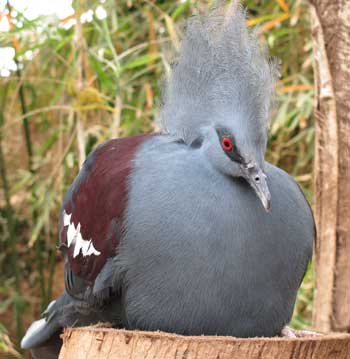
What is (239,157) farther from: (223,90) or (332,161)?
(332,161)

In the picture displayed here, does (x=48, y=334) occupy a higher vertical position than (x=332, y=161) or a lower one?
lower

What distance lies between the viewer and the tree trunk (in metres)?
2.20

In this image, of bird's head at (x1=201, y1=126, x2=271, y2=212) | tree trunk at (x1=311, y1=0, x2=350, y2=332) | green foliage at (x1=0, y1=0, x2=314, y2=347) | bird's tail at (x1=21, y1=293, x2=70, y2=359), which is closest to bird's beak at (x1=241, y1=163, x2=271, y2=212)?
bird's head at (x1=201, y1=126, x2=271, y2=212)

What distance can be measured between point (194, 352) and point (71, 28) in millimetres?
1955

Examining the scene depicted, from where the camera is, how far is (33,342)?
1.91 metres

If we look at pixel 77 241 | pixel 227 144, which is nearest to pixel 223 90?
pixel 227 144

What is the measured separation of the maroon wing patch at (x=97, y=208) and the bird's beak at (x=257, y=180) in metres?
0.27

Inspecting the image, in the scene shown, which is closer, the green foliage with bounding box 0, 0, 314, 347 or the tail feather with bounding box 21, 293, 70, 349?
the tail feather with bounding box 21, 293, 70, 349

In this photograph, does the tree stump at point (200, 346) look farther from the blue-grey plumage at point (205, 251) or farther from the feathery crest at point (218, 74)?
the feathery crest at point (218, 74)

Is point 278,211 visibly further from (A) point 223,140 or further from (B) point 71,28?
(B) point 71,28

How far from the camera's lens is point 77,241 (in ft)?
5.76

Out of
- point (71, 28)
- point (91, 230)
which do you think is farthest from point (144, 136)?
point (71, 28)

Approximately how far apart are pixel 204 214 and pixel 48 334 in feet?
2.07

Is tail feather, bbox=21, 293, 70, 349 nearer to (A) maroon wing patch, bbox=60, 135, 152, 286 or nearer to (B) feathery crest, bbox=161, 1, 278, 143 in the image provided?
(A) maroon wing patch, bbox=60, 135, 152, 286
